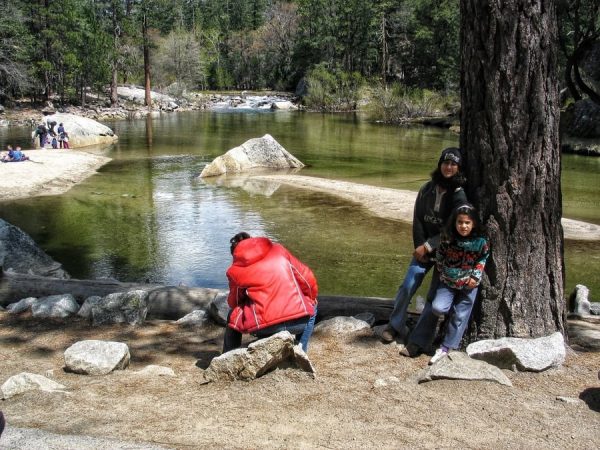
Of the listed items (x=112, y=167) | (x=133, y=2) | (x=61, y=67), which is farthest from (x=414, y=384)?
(x=133, y=2)

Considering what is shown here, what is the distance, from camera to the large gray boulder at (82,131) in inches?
977

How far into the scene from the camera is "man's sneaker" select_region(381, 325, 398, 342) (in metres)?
4.50

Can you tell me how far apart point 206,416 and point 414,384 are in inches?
51.5

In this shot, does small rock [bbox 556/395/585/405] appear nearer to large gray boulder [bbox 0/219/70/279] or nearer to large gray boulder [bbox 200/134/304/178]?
large gray boulder [bbox 0/219/70/279]

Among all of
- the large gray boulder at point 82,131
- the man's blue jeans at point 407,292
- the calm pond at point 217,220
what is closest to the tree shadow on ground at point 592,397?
the man's blue jeans at point 407,292

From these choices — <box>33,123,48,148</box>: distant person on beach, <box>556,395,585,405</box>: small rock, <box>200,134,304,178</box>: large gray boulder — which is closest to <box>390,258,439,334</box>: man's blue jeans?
<box>556,395,585,405</box>: small rock

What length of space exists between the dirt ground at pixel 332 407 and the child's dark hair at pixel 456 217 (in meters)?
0.90

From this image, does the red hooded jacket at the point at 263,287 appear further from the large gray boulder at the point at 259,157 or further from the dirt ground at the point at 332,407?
the large gray boulder at the point at 259,157

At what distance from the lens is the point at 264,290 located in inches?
151

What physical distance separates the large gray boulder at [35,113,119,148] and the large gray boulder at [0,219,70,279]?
Answer: 17.0 metres

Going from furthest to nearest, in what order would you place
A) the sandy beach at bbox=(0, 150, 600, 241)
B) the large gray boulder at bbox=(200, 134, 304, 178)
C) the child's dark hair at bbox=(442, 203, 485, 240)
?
the large gray boulder at bbox=(200, 134, 304, 178) < the sandy beach at bbox=(0, 150, 600, 241) < the child's dark hair at bbox=(442, 203, 485, 240)

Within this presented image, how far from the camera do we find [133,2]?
4944 cm

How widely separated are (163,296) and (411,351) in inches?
107

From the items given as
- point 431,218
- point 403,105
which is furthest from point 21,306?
point 403,105
